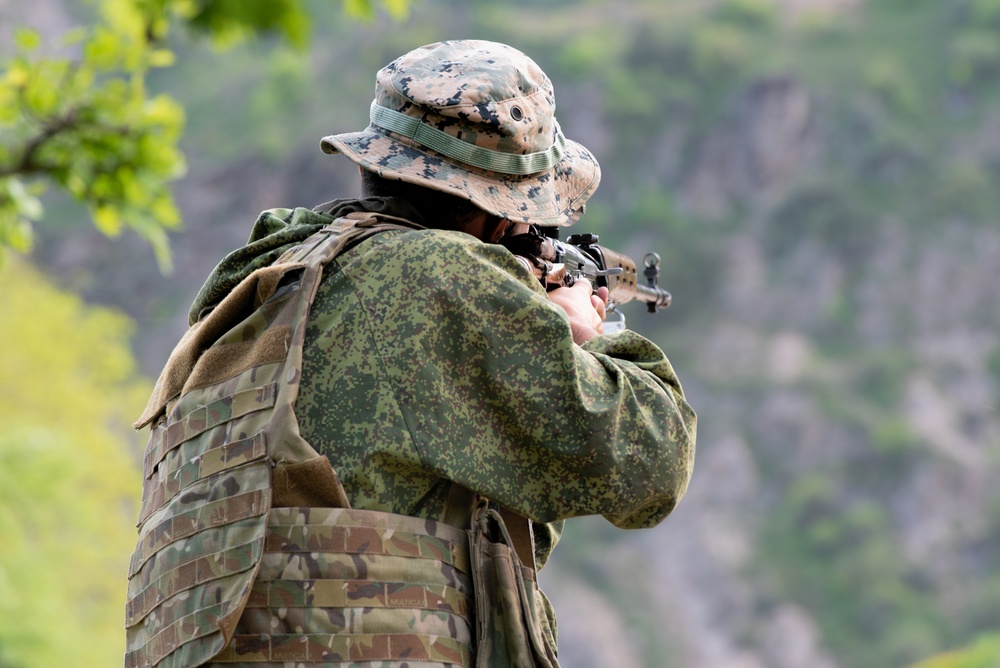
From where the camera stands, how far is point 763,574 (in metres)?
37.5

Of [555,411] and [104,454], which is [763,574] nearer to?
[104,454]

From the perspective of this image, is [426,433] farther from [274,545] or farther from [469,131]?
[469,131]

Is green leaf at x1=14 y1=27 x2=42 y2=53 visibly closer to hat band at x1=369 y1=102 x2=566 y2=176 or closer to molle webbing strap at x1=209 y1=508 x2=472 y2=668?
hat band at x1=369 y1=102 x2=566 y2=176

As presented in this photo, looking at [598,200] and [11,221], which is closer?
[11,221]

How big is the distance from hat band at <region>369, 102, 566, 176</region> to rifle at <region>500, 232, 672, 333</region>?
199mm

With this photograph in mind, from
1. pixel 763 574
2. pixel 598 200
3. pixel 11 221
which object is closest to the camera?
pixel 11 221

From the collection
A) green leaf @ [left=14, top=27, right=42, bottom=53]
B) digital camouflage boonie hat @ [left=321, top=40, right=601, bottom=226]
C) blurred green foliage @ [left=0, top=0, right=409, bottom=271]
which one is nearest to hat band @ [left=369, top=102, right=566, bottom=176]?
digital camouflage boonie hat @ [left=321, top=40, right=601, bottom=226]

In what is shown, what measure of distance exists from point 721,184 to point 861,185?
4236mm

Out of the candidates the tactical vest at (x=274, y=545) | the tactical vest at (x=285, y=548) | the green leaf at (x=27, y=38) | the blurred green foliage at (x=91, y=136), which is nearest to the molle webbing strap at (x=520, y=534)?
the tactical vest at (x=285, y=548)

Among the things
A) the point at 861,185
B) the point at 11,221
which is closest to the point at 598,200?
the point at 861,185

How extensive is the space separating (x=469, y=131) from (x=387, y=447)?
2.32ft

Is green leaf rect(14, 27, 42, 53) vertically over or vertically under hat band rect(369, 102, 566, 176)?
over

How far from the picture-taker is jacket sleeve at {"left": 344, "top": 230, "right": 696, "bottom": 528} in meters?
2.89

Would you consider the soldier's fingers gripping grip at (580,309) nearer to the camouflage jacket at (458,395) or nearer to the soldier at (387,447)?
the soldier at (387,447)
